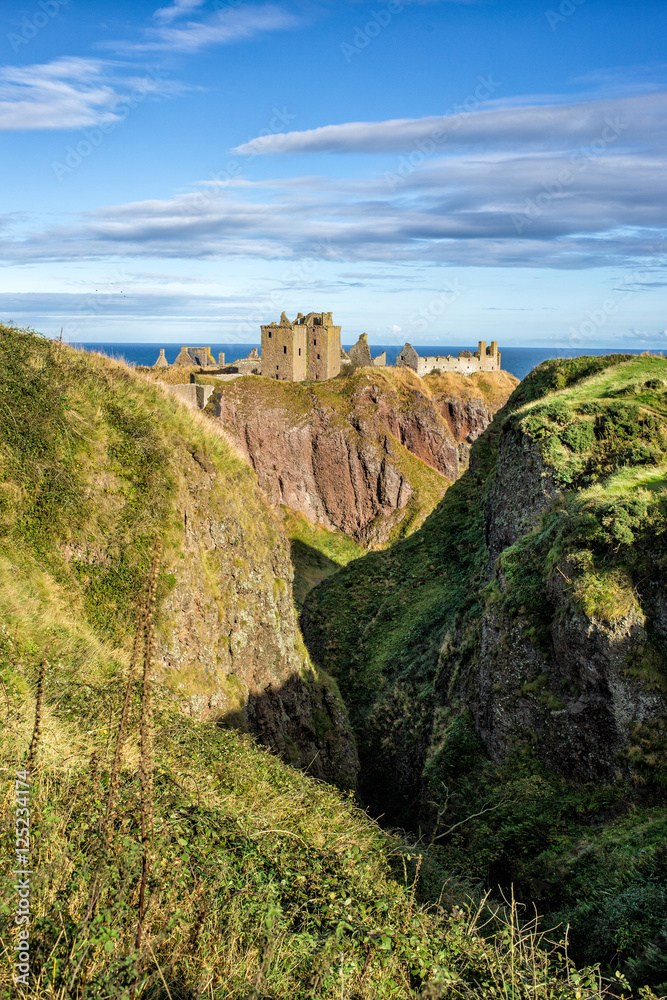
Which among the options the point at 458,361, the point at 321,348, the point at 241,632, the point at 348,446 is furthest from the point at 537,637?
the point at 458,361

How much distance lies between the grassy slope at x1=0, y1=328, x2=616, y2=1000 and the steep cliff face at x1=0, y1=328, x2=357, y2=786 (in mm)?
60

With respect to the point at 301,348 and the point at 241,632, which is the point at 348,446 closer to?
the point at 301,348

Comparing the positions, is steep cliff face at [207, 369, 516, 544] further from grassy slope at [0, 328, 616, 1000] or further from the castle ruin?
grassy slope at [0, 328, 616, 1000]

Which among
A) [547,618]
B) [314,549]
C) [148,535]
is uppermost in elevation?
[148,535]

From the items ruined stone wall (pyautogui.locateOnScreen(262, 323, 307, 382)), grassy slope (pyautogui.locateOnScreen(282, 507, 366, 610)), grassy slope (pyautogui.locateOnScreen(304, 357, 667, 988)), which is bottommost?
grassy slope (pyautogui.locateOnScreen(282, 507, 366, 610))

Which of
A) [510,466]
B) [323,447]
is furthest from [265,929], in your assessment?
[323,447]

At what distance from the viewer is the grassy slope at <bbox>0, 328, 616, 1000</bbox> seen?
6.09 meters

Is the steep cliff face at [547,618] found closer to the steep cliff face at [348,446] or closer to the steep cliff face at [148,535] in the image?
the steep cliff face at [148,535]

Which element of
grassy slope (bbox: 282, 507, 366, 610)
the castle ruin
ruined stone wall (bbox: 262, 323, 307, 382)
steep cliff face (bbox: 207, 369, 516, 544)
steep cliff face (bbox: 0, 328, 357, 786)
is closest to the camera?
steep cliff face (bbox: 0, 328, 357, 786)

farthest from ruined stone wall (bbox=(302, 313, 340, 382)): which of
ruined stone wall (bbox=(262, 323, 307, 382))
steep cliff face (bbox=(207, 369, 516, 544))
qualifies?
steep cliff face (bbox=(207, 369, 516, 544))

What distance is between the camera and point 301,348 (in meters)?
62.3

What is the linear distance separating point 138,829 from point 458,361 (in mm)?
73738

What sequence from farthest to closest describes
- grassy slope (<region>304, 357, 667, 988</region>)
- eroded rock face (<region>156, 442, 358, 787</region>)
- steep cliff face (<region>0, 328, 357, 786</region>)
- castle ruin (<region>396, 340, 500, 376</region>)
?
castle ruin (<region>396, 340, 500, 376</region>), eroded rock face (<region>156, 442, 358, 787</region>), steep cliff face (<region>0, 328, 357, 786</region>), grassy slope (<region>304, 357, 667, 988</region>)

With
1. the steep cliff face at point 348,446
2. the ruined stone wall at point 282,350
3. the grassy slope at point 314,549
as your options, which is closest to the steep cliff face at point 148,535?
the grassy slope at point 314,549
